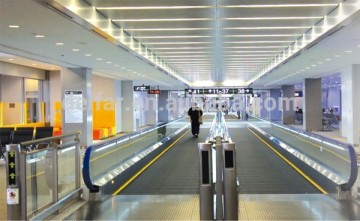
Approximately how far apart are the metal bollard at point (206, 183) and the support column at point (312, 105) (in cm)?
2418

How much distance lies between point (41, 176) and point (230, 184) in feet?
9.17

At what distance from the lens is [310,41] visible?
11711mm

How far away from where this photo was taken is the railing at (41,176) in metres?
4.88

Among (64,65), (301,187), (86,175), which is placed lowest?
(301,187)

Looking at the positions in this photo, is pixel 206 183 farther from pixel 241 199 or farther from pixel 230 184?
pixel 241 199

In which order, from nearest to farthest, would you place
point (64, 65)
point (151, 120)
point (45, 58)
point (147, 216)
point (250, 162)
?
point (147, 216) < point (250, 162) < point (45, 58) < point (64, 65) < point (151, 120)

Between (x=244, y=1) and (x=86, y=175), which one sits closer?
(x=86, y=175)

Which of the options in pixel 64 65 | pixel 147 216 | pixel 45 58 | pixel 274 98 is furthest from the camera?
pixel 274 98

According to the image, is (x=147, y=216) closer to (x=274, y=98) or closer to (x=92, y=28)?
(x=92, y=28)

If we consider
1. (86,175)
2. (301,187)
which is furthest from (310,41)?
(86,175)

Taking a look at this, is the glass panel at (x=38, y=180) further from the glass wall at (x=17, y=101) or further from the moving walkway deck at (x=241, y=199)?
the glass wall at (x=17, y=101)

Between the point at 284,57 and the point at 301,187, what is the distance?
862 cm

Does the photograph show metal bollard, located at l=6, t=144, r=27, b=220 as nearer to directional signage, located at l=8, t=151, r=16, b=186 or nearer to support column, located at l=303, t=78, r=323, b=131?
directional signage, located at l=8, t=151, r=16, b=186

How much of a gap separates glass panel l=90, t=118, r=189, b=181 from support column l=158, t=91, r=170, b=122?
3077cm
